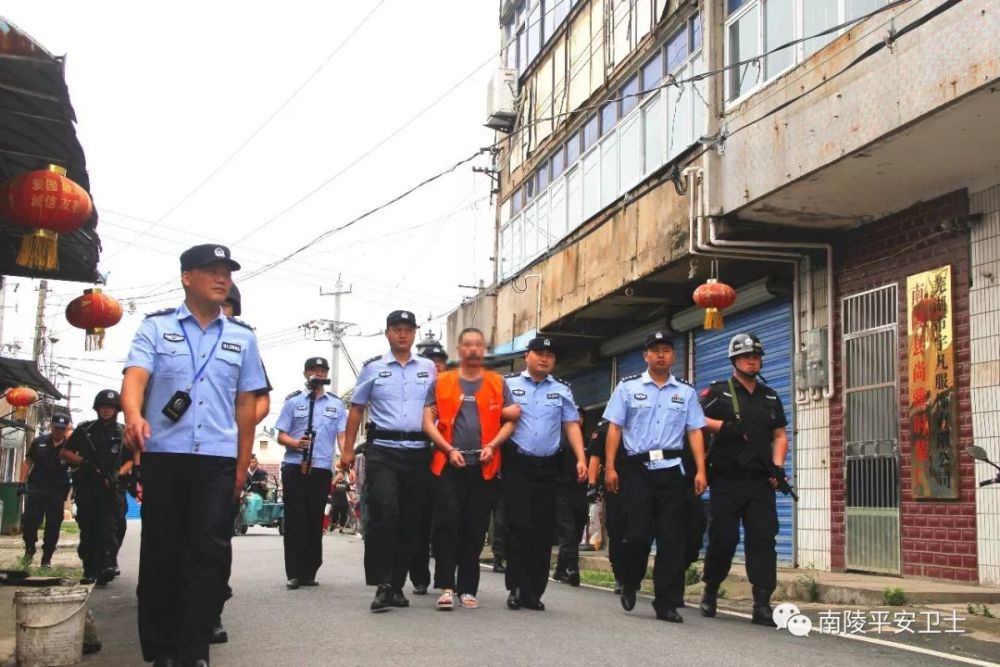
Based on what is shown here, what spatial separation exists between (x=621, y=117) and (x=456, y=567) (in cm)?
1107

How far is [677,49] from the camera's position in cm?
1647

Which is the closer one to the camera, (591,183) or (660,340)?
(660,340)

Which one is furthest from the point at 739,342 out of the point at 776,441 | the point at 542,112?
the point at 542,112

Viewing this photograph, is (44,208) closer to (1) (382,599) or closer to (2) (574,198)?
(1) (382,599)

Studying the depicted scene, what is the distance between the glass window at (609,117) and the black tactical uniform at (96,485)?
10.1 meters

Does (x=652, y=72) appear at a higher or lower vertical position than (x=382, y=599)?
higher

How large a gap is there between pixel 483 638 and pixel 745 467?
2.53 meters

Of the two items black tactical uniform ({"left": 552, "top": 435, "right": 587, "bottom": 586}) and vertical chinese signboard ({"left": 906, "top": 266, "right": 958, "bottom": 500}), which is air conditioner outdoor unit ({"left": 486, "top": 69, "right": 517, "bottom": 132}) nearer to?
black tactical uniform ({"left": 552, "top": 435, "right": 587, "bottom": 586})

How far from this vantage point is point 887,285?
498 inches

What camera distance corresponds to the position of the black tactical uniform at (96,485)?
11.0 m

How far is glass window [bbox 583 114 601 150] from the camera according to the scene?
64.5 feet

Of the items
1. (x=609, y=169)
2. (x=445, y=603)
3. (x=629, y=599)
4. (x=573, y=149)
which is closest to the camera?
(x=445, y=603)

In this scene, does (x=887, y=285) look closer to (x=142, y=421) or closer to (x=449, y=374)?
(x=449, y=374)

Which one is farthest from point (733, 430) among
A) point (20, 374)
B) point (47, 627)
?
point (20, 374)
